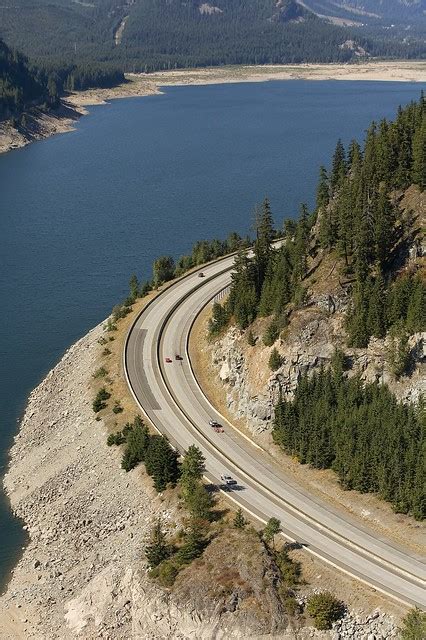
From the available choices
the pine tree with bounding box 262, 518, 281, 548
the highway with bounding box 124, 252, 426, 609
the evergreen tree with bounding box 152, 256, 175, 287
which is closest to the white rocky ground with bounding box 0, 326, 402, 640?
the highway with bounding box 124, 252, 426, 609

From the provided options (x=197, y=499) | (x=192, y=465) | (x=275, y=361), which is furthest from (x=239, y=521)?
(x=275, y=361)

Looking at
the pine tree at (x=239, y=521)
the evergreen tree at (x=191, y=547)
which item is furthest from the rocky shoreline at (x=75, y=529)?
the pine tree at (x=239, y=521)

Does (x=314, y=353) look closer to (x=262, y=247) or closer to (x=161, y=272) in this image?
(x=262, y=247)

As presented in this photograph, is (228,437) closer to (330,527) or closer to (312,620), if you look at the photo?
(330,527)

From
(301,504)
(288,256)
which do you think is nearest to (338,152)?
(288,256)

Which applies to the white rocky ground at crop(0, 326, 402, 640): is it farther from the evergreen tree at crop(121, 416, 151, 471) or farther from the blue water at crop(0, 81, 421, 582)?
the blue water at crop(0, 81, 421, 582)

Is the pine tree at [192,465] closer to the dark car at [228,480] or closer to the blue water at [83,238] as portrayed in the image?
the dark car at [228,480]
